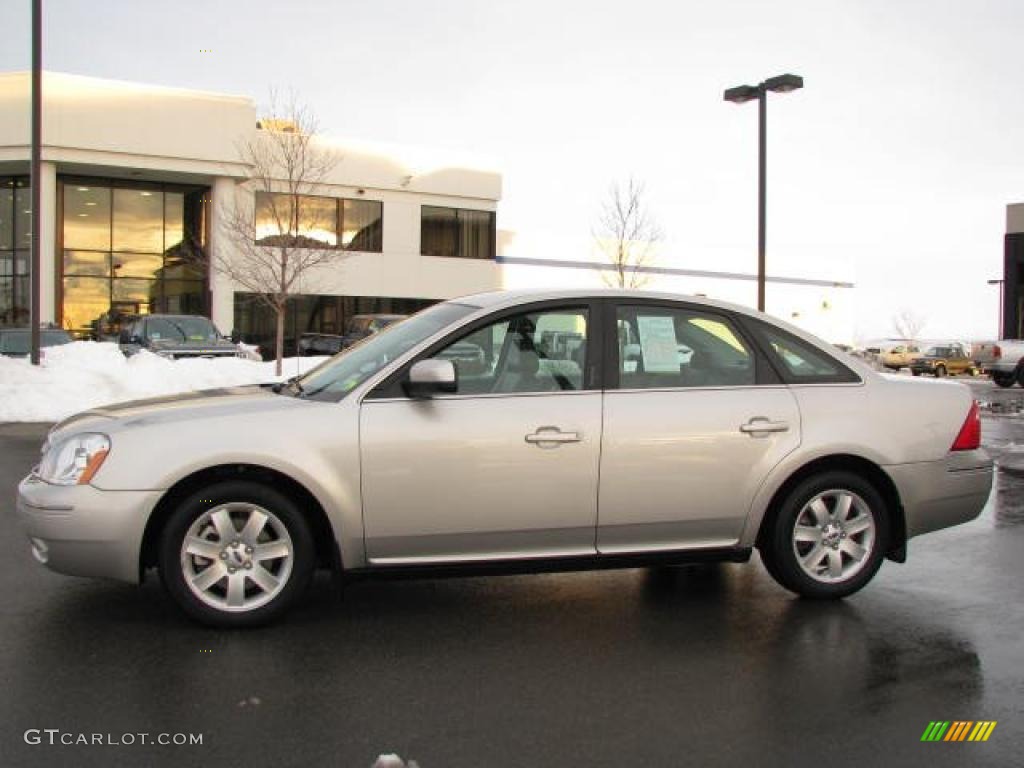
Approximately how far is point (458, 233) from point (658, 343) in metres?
34.1

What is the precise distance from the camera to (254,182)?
109 ft

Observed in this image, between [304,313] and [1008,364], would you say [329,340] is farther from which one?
[1008,364]

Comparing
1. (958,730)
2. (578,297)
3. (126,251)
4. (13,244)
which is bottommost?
(958,730)

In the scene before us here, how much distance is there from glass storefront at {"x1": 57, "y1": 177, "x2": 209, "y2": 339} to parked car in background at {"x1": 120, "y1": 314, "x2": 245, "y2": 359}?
1180 cm

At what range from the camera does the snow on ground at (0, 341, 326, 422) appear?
14.6 metres

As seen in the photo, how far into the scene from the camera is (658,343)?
5246mm

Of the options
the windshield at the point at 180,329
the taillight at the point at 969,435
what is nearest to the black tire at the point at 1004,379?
the windshield at the point at 180,329

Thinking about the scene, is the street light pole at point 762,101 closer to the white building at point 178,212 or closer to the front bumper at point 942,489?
the front bumper at point 942,489

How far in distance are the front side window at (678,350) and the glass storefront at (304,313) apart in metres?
29.4

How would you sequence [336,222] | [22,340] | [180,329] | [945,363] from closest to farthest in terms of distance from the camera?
[22,340]
[180,329]
[336,222]
[945,363]

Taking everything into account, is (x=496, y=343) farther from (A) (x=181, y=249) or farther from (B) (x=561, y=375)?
(A) (x=181, y=249)

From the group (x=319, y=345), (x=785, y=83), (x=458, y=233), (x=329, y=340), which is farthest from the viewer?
(x=458, y=233)

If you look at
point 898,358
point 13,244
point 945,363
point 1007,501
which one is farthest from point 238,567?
point 898,358

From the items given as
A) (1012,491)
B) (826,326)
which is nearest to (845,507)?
(1012,491)
